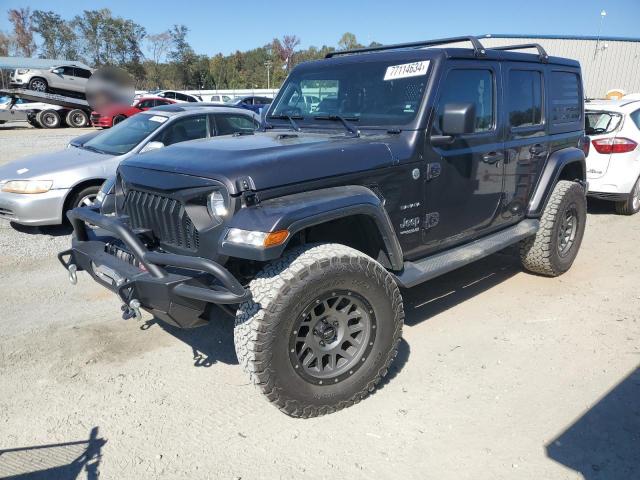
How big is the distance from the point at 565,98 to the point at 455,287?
221cm

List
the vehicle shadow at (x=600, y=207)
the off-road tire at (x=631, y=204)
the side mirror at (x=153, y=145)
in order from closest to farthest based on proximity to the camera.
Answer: the side mirror at (x=153, y=145)
the off-road tire at (x=631, y=204)
the vehicle shadow at (x=600, y=207)

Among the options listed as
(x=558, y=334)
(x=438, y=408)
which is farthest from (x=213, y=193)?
(x=558, y=334)

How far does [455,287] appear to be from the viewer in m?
5.00

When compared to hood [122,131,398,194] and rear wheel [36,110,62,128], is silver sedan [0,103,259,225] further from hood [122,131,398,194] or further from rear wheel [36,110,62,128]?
rear wheel [36,110,62,128]

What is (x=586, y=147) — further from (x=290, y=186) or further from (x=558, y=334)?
(x=290, y=186)

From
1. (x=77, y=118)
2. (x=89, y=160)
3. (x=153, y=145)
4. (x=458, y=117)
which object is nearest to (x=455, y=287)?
(x=458, y=117)

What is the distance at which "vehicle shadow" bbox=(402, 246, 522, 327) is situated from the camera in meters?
4.48

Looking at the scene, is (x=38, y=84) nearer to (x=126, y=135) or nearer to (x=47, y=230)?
(x=126, y=135)

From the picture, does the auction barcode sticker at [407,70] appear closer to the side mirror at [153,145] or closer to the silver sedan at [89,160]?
the silver sedan at [89,160]

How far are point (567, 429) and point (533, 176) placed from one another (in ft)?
8.42

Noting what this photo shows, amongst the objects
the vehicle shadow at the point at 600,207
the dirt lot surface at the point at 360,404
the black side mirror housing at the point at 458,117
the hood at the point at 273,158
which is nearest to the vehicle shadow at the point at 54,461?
the dirt lot surface at the point at 360,404

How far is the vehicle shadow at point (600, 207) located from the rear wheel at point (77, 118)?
21.4m

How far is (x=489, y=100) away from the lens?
4.17 m

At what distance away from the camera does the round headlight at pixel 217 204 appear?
277 cm
